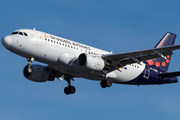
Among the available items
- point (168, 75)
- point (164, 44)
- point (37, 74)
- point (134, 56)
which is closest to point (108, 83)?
point (134, 56)

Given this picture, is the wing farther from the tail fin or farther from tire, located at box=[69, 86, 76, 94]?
the tail fin

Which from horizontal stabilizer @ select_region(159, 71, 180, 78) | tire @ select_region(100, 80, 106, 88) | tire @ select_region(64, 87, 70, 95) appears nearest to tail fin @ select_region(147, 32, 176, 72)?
horizontal stabilizer @ select_region(159, 71, 180, 78)

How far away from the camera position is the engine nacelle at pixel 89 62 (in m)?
34.7

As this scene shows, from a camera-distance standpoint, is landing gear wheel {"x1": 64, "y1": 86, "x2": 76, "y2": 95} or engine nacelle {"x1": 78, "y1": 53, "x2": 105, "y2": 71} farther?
landing gear wheel {"x1": 64, "y1": 86, "x2": 76, "y2": 95}


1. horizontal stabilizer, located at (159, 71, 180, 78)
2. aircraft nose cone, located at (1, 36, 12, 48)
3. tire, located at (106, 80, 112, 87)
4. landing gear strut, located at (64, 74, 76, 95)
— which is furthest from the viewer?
landing gear strut, located at (64, 74, 76, 95)

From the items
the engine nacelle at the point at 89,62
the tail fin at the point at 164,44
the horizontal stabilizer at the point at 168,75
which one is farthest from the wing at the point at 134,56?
the tail fin at the point at 164,44

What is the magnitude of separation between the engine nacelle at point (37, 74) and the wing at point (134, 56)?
27.6 feet

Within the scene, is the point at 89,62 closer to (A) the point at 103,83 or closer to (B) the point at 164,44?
(A) the point at 103,83

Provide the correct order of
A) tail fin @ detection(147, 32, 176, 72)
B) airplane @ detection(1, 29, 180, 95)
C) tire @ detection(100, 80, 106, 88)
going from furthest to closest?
1. tail fin @ detection(147, 32, 176, 72)
2. tire @ detection(100, 80, 106, 88)
3. airplane @ detection(1, 29, 180, 95)

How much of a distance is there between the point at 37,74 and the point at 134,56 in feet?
40.3

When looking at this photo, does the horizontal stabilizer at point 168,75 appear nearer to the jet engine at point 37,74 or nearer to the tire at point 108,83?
the tire at point 108,83

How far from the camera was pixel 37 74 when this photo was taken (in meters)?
A: 40.2

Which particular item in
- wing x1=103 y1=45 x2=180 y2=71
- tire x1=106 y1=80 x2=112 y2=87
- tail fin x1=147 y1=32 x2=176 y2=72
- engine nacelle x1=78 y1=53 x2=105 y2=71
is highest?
tail fin x1=147 y1=32 x2=176 y2=72

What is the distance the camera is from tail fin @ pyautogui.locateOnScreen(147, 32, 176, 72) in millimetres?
44188
